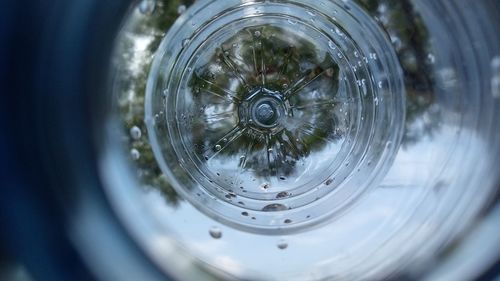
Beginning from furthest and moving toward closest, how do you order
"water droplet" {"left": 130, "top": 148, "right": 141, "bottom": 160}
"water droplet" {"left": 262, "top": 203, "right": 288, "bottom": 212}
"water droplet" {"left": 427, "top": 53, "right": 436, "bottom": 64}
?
"water droplet" {"left": 262, "top": 203, "right": 288, "bottom": 212}, "water droplet" {"left": 427, "top": 53, "right": 436, "bottom": 64}, "water droplet" {"left": 130, "top": 148, "right": 141, "bottom": 160}

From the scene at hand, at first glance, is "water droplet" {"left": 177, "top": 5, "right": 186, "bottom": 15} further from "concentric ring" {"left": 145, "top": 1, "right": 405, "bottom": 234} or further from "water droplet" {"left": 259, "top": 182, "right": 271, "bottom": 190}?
"water droplet" {"left": 259, "top": 182, "right": 271, "bottom": 190}

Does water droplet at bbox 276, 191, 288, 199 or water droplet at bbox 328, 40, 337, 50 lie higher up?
water droplet at bbox 328, 40, 337, 50

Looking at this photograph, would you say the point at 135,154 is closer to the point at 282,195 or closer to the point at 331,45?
the point at 282,195

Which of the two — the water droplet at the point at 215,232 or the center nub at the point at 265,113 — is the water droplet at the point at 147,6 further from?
the center nub at the point at 265,113

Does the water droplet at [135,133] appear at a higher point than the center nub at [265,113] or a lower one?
lower

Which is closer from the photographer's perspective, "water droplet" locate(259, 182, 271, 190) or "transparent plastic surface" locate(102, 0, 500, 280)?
"transparent plastic surface" locate(102, 0, 500, 280)

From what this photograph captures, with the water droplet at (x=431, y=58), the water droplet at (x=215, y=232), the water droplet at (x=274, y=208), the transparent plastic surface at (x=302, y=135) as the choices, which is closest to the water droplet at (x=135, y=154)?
the transparent plastic surface at (x=302, y=135)

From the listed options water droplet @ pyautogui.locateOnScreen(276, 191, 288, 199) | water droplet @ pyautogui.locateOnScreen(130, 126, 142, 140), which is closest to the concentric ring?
water droplet @ pyautogui.locateOnScreen(276, 191, 288, 199)

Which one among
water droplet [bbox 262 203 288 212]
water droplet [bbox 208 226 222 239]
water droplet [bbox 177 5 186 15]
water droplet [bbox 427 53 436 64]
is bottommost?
water droplet [bbox 208 226 222 239]
